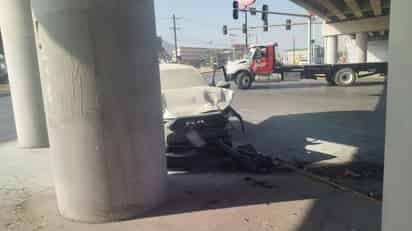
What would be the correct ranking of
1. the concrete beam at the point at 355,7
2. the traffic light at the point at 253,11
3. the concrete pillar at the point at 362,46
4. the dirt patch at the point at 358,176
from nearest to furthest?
1. the dirt patch at the point at 358,176
2. the concrete beam at the point at 355,7
3. the traffic light at the point at 253,11
4. the concrete pillar at the point at 362,46

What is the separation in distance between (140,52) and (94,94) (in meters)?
0.64

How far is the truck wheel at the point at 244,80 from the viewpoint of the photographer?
2011 cm

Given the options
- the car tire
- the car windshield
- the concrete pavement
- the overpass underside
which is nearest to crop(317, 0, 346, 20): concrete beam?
the overpass underside

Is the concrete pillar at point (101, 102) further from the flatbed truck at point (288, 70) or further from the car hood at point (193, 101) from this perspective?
the flatbed truck at point (288, 70)

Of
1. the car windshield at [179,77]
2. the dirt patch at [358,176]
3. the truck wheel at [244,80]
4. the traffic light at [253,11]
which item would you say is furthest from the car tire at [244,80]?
the dirt patch at [358,176]

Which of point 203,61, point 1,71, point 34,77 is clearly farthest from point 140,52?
point 203,61

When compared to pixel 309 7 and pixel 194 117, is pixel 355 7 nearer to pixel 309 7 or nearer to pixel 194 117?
pixel 309 7

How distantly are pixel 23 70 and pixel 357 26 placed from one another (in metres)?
26.3

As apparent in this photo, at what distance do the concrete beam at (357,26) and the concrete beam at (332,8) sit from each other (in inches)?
44.5

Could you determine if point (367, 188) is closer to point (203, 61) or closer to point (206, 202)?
point (206, 202)

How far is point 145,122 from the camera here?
3.57 metres

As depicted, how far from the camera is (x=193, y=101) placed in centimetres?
607

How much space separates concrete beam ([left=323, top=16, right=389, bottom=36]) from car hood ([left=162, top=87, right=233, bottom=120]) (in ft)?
76.0

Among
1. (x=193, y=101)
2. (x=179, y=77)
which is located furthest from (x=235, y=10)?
(x=193, y=101)
